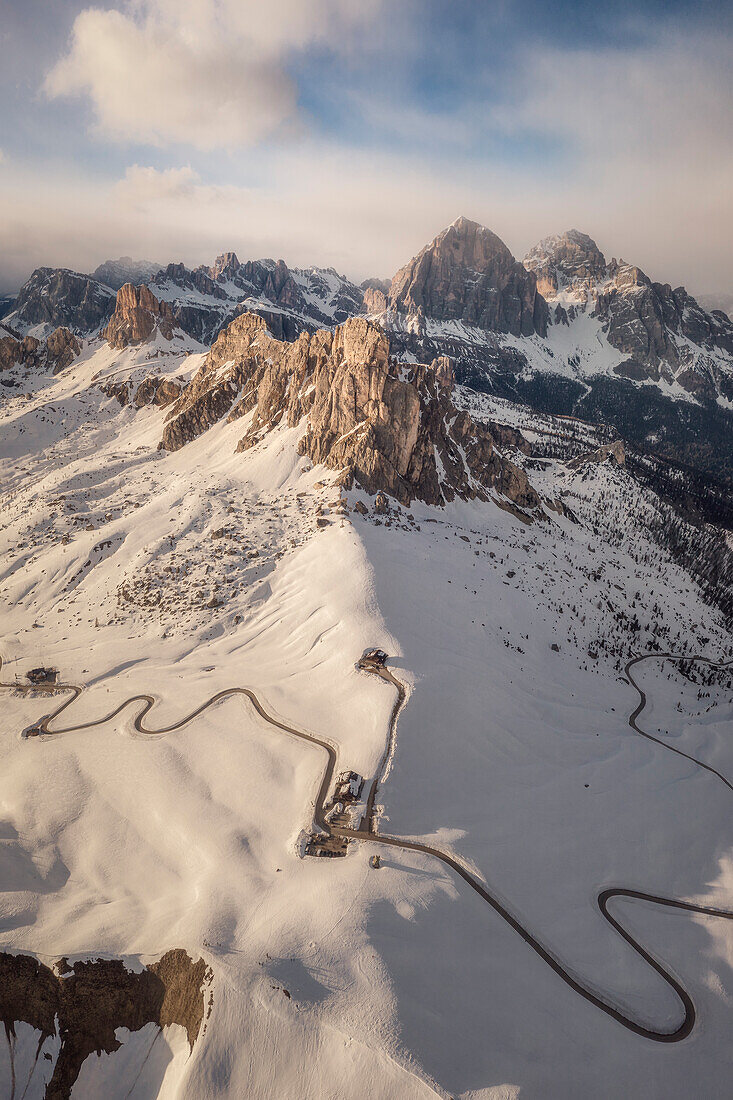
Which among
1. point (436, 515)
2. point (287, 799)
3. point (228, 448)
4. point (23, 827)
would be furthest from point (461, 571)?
point (228, 448)

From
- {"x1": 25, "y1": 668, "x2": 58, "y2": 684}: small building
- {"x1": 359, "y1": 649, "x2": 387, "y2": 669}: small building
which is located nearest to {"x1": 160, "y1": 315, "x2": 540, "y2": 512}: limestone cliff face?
{"x1": 359, "y1": 649, "x2": 387, "y2": 669}: small building

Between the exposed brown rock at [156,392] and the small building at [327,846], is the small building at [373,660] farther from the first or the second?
the exposed brown rock at [156,392]

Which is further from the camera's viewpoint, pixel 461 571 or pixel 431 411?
pixel 431 411

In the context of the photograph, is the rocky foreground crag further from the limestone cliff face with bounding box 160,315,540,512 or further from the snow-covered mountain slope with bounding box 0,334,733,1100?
the snow-covered mountain slope with bounding box 0,334,733,1100

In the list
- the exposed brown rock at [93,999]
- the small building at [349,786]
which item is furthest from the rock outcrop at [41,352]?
the exposed brown rock at [93,999]

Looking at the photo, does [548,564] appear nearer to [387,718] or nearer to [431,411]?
[431,411]

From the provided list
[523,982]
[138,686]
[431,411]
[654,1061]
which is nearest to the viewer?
[654,1061]
